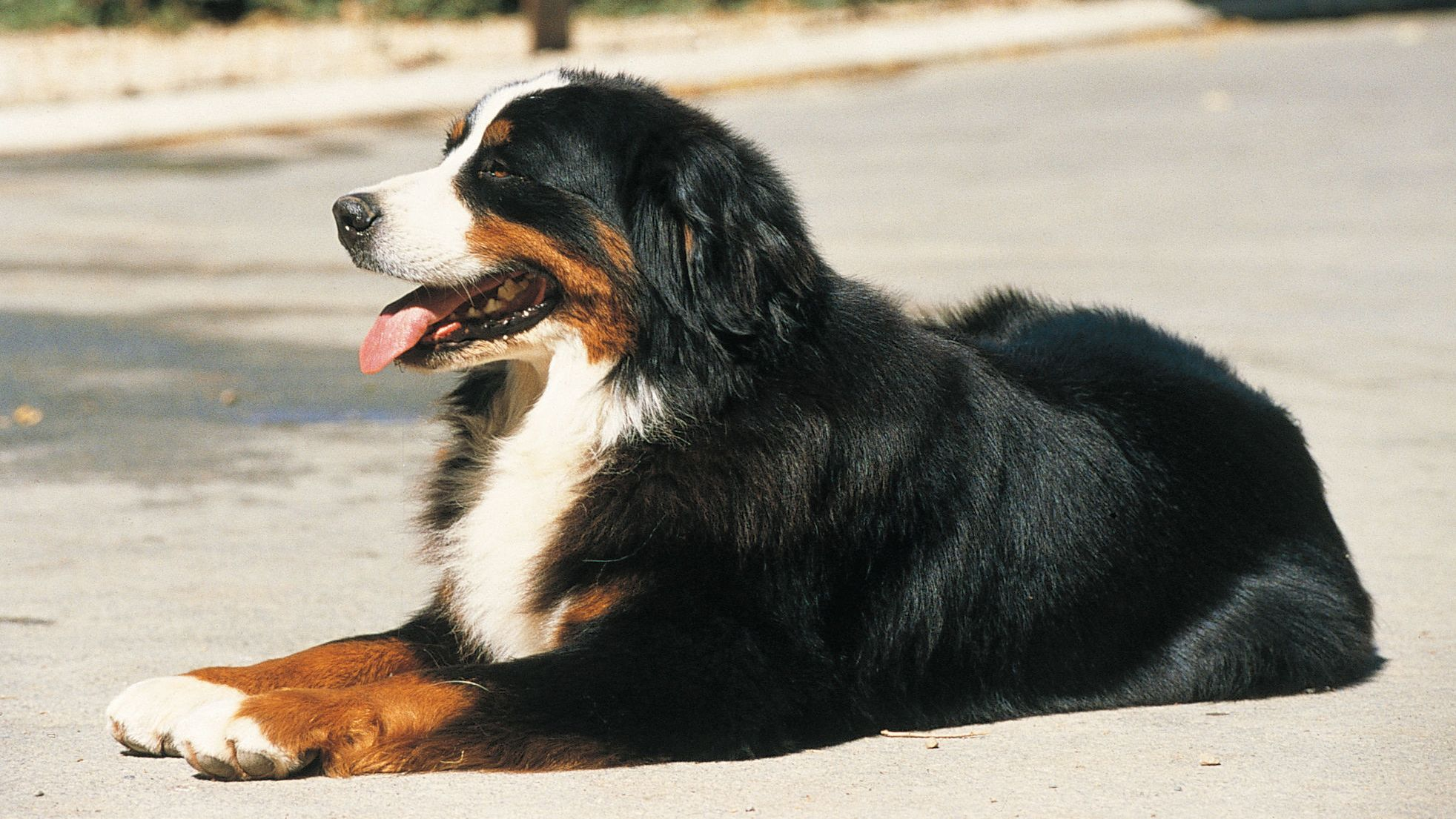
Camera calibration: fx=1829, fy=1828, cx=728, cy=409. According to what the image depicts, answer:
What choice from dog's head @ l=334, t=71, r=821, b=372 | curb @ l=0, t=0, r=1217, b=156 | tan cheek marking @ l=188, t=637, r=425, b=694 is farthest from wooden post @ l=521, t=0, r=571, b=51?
tan cheek marking @ l=188, t=637, r=425, b=694

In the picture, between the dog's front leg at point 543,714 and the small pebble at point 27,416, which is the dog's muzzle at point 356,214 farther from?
the small pebble at point 27,416

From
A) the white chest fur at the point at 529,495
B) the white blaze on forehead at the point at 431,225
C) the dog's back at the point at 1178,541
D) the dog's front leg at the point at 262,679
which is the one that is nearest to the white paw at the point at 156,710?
the dog's front leg at the point at 262,679

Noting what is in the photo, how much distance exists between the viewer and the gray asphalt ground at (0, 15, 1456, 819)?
4.07 meters

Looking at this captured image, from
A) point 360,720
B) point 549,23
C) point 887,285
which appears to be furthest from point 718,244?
point 549,23

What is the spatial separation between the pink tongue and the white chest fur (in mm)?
282

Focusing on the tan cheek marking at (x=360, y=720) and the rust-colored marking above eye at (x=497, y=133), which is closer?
the tan cheek marking at (x=360, y=720)

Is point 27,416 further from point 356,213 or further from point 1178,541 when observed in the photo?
point 1178,541

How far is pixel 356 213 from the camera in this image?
4645mm

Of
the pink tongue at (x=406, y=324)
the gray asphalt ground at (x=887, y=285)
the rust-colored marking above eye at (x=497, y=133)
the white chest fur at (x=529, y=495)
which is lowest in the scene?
the gray asphalt ground at (x=887, y=285)

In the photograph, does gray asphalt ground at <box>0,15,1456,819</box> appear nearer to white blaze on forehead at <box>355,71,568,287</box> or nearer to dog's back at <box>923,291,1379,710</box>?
dog's back at <box>923,291,1379,710</box>

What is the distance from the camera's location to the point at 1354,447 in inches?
308

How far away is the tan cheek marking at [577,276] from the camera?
4523mm

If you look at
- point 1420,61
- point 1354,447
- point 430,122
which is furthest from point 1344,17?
point 1354,447

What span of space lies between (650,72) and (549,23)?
84.0 inches
